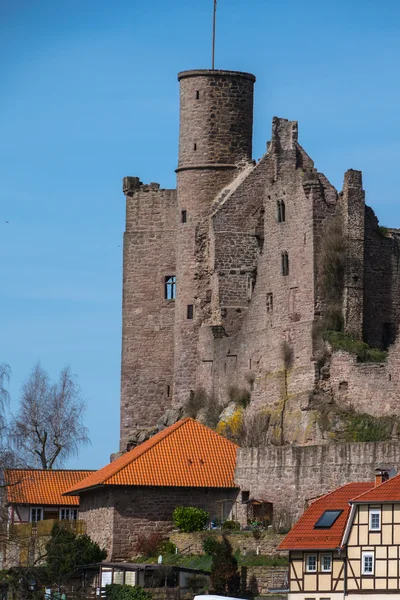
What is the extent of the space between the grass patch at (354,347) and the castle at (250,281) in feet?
0.24

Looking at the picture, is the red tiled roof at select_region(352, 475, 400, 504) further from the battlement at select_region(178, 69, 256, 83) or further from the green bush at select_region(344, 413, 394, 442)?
the battlement at select_region(178, 69, 256, 83)

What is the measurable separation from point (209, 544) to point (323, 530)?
232 inches

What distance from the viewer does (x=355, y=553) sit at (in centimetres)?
7075

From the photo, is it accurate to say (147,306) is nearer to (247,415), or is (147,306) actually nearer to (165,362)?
(165,362)

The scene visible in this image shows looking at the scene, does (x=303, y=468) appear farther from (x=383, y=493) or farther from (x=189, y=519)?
(x=383, y=493)

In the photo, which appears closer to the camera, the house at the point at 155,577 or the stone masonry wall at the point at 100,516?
the house at the point at 155,577

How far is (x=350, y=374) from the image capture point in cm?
8969

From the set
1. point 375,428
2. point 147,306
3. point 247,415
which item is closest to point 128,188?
point 147,306

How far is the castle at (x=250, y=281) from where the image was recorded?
91688mm

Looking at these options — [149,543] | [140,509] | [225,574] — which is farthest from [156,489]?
[225,574]

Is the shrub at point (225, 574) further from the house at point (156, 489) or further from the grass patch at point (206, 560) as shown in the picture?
the house at point (156, 489)

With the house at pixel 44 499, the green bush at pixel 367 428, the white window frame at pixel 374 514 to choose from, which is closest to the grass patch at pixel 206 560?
the white window frame at pixel 374 514

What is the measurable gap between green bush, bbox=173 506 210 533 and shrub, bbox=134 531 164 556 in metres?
0.70

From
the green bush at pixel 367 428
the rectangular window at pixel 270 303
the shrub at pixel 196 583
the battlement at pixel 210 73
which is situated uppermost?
the battlement at pixel 210 73
